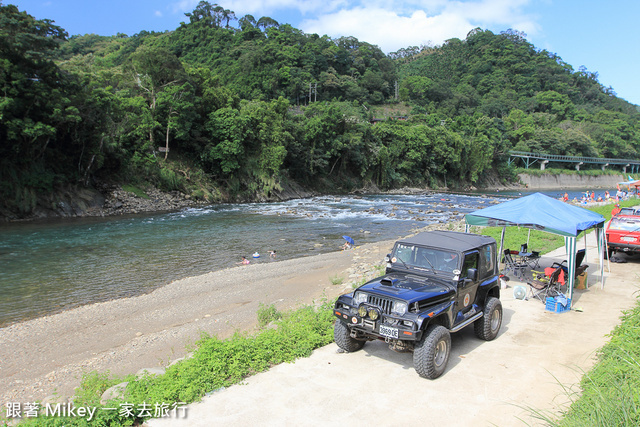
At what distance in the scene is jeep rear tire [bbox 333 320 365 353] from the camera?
7.08 metres

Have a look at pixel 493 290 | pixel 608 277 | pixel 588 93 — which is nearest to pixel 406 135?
pixel 608 277

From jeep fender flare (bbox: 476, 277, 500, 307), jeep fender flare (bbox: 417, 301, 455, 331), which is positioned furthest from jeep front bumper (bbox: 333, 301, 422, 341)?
jeep fender flare (bbox: 476, 277, 500, 307)

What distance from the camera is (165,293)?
13641 mm

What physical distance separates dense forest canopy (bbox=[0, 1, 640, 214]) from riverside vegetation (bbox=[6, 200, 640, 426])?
2698 centimetres

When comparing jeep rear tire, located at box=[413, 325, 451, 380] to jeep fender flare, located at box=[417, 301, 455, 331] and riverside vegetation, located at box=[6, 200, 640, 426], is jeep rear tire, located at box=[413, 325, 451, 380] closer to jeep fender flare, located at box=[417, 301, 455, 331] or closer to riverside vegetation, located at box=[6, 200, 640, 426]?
jeep fender flare, located at box=[417, 301, 455, 331]

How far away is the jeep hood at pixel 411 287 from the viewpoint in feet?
21.1

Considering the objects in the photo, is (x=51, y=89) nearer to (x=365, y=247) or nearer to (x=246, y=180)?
(x=246, y=180)

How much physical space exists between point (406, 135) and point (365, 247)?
51.5 meters

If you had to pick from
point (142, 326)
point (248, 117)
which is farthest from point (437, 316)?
point (248, 117)

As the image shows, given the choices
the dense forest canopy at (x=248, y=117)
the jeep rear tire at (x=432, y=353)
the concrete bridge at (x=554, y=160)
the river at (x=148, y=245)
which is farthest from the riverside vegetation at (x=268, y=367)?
the concrete bridge at (x=554, y=160)

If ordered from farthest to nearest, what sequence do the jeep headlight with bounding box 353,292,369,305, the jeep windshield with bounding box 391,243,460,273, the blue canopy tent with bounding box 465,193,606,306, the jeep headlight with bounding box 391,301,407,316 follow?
the blue canopy tent with bounding box 465,193,606,306 → the jeep windshield with bounding box 391,243,460,273 → the jeep headlight with bounding box 353,292,369,305 → the jeep headlight with bounding box 391,301,407,316

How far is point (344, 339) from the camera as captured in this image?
7086mm

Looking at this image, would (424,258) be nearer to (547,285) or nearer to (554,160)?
(547,285)

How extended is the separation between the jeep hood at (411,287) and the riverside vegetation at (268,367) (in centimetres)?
170
